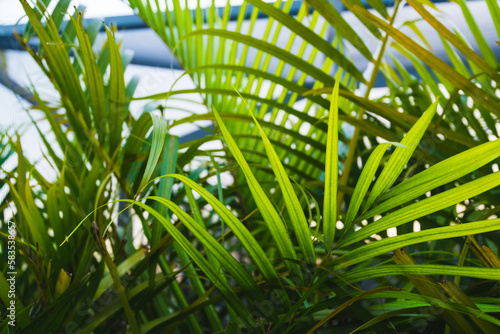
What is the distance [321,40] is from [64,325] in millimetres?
396

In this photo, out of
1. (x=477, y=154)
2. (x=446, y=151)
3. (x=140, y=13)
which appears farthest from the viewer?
(x=140, y=13)

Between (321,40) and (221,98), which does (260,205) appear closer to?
(321,40)

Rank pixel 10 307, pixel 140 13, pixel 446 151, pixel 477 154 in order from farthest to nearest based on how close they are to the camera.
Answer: pixel 140 13
pixel 446 151
pixel 10 307
pixel 477 154

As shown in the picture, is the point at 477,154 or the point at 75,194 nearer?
the point at 477,154

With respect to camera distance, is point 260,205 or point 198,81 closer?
point 260,205

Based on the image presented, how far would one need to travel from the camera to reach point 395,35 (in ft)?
1.39

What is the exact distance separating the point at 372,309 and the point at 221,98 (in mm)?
408

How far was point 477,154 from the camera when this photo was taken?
27 cm

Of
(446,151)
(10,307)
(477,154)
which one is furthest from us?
(446,151)

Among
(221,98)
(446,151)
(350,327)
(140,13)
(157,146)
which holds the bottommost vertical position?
(350,327)

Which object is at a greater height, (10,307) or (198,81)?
(198,81)

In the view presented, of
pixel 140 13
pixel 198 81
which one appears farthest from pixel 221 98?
pixel 140 13

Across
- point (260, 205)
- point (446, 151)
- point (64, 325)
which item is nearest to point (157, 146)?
point (260, 205)

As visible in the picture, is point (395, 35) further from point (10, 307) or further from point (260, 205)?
point (10, 307)
